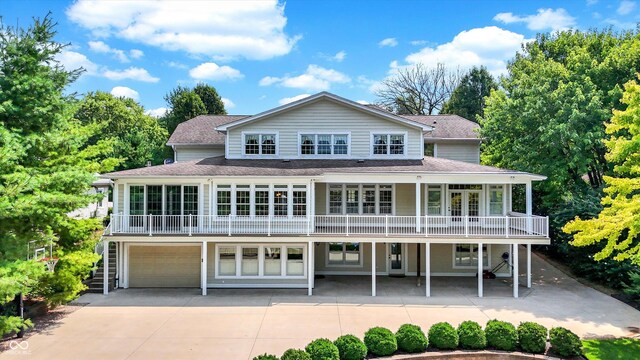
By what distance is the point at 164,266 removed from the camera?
18359 millimetres

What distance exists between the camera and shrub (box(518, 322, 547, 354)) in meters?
11.0

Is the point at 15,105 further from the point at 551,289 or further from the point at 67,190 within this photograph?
the point at 551,289

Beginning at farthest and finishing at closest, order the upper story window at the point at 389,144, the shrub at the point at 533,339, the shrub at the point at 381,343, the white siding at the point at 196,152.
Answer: the white siding at the point at 196,152 → the upper story window at the point at 389,144 → the shrub at the point at 533,339 → the shrub at the point at 381,343

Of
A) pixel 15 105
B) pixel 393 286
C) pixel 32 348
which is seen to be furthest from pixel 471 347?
pixel 15 105

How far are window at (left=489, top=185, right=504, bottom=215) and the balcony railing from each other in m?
1.25

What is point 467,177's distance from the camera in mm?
17641

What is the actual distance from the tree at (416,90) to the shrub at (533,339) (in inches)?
1666

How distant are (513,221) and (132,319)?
1689cm

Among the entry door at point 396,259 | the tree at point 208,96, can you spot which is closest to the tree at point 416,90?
the tree at point 208,96

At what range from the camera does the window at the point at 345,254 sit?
2072 centimetres

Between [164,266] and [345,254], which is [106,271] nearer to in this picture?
[164,266]

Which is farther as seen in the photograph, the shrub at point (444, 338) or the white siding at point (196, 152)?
the white siding at point (196, 152)

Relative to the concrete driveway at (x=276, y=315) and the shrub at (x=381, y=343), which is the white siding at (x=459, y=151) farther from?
the shrub at (x=381, y=343)

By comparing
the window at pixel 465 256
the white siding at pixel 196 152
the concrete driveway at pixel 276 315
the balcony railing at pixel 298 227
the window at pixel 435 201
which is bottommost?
the concrete driveway at pixel 276 315
